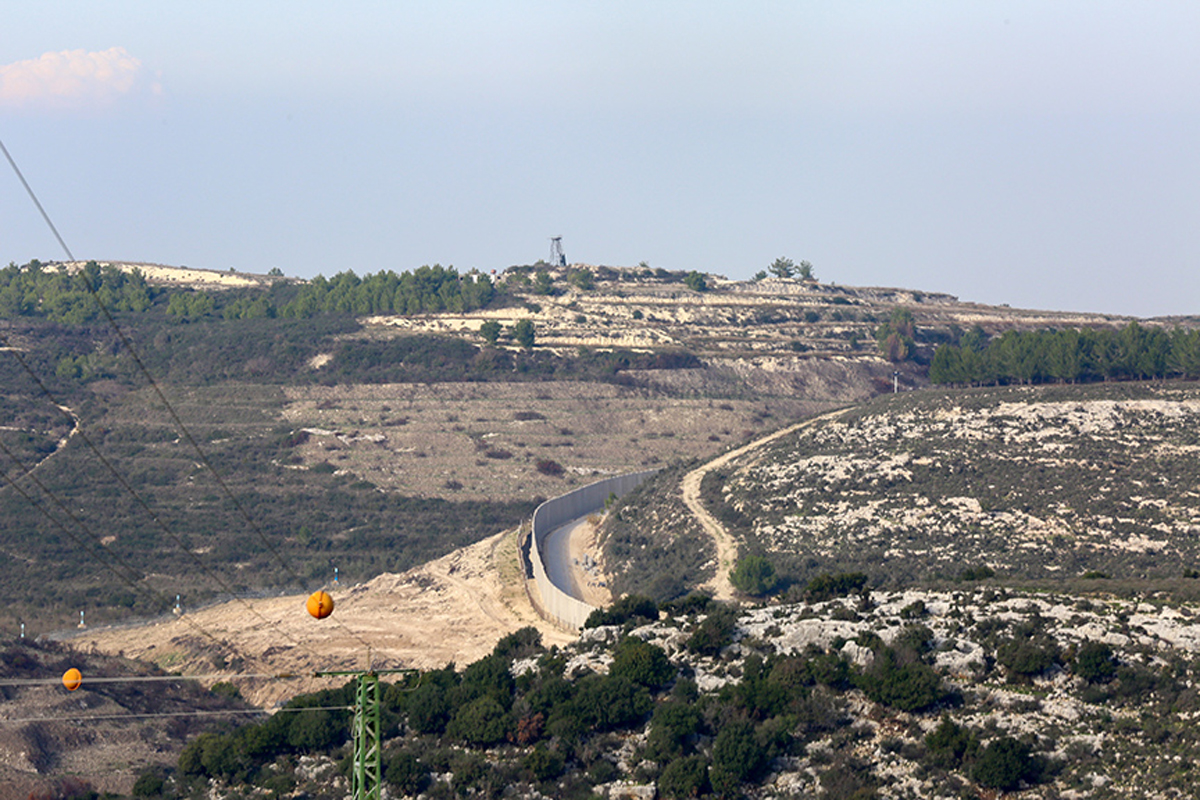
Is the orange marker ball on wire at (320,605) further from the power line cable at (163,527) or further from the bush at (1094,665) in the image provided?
the power line cable at (163,527)

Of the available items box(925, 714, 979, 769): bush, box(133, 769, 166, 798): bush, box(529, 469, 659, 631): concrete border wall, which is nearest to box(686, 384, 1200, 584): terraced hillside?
box(529, 469, 659, 631): concrete border wall

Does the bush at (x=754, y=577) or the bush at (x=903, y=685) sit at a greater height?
the bush at (x=903, y=685)

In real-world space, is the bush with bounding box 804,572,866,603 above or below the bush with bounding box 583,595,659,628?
above

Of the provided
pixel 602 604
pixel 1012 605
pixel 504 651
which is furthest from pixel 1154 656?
pixel 602 604

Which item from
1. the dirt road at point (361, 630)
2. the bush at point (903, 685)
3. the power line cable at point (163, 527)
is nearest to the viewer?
the bush at point (903, 685)

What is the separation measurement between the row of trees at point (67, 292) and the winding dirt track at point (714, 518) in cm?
10158

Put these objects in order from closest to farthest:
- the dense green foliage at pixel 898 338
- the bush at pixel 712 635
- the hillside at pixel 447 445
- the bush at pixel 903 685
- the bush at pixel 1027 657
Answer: the bush at pixel 903 685 < the bush at pixel 1027 657 < the bush at pixel 712 635 < the hillside at pixel 447 445 < the dense green foliage at pixel 898 338

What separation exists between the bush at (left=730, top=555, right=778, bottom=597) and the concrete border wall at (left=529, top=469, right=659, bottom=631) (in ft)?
32.2

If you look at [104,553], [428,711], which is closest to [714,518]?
[428,711]

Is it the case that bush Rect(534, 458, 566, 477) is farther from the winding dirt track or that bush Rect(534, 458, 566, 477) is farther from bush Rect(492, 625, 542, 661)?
bush Rect(492, 625, 542, 661)

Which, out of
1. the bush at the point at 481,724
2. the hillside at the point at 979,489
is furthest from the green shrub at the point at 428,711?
the hillside at the point at 979,489

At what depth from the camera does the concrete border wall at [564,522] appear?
66875mm

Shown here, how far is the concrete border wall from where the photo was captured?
66875 millimetres

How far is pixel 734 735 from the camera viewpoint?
35.7 m
